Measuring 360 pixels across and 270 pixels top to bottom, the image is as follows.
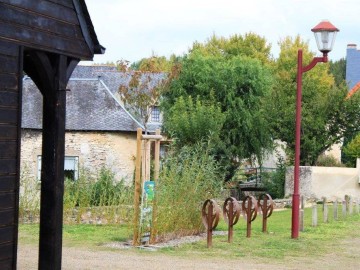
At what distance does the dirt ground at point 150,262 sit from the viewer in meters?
13.6

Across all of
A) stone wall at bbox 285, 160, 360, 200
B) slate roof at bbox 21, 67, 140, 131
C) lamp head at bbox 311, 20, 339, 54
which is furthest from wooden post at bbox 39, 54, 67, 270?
stone wall at bbox 285, 160, 360, 200

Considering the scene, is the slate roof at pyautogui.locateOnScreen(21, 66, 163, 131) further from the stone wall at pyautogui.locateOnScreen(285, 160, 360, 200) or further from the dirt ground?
the dirt ground

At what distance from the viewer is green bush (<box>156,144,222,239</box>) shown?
1767 cm

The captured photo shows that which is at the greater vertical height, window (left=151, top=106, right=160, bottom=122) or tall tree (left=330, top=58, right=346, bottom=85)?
tall tree (left=330, top=58, right=346, bottom=85)

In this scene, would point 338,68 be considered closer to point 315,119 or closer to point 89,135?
point 315,119

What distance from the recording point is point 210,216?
16.9 m

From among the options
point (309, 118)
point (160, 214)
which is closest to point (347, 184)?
point (309, 118)

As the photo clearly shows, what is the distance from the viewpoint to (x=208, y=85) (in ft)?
141

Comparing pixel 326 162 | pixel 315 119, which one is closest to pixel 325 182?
pixel 315 119

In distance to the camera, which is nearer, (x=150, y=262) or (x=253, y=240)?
(x=150, y=262)

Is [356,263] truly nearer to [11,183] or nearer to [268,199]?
[268,199]

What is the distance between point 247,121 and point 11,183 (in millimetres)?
32709

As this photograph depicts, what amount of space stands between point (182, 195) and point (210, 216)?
1.42m

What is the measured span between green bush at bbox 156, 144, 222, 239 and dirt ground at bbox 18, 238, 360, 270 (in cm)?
198
